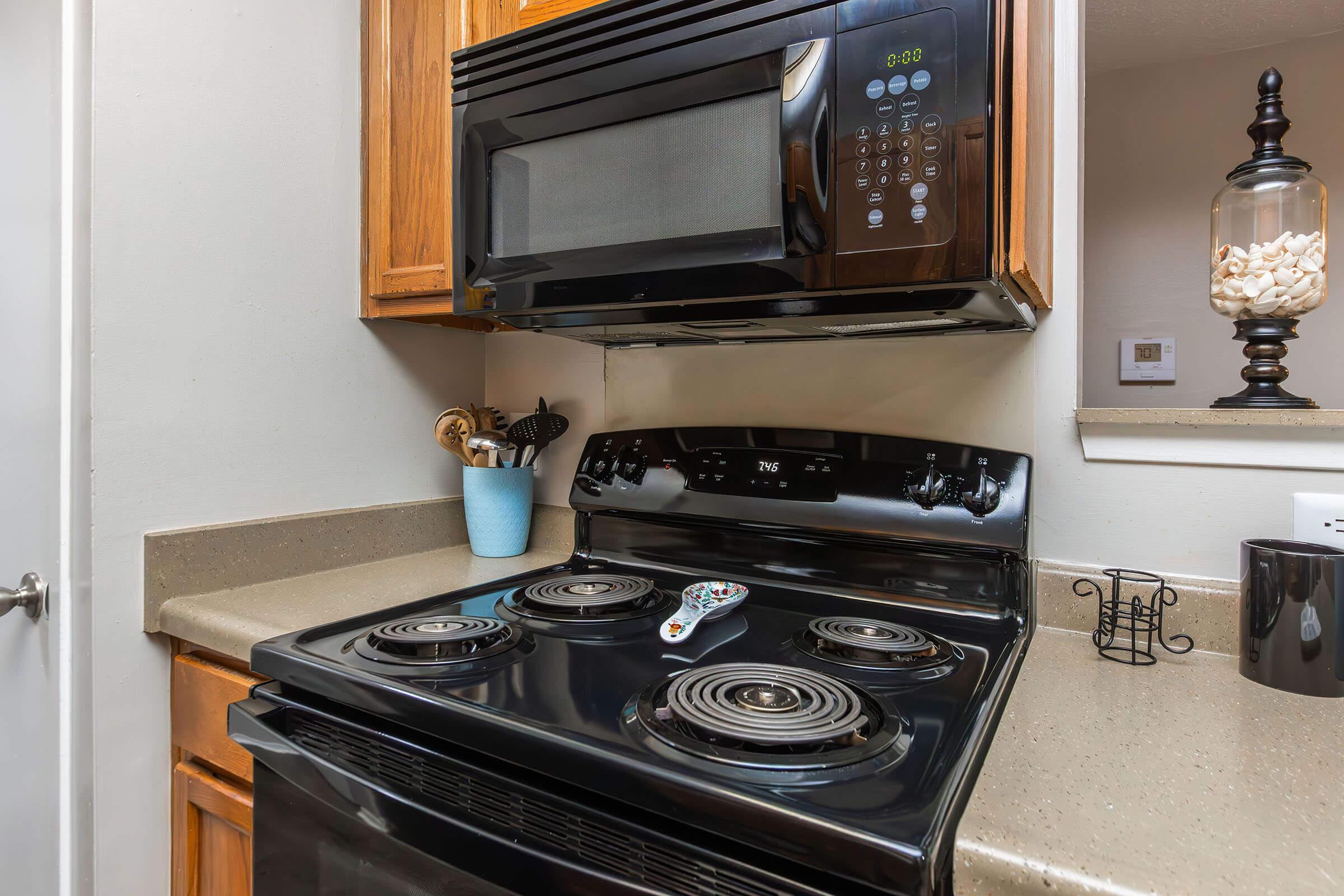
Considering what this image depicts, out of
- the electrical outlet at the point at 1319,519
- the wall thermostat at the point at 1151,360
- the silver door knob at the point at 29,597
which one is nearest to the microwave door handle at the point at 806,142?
the electrical outlet at the point at 1319,519

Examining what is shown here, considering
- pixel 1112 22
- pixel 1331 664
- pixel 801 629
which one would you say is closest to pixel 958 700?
pixel 801 629

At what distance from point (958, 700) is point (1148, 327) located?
5.01 ft

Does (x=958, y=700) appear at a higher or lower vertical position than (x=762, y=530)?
lower

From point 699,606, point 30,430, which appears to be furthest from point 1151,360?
point 30,430

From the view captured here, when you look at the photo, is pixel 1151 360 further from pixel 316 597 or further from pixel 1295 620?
pixel 316 597

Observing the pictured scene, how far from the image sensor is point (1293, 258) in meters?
0.85

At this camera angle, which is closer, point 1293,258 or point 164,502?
point 1293,258

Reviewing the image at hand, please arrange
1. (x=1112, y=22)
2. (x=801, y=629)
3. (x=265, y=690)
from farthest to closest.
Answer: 1. (x=1112, y=22)
2. (x=801, y=629)
3. (x=265, y=690)

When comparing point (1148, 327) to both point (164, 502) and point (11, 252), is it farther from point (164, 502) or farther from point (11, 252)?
point (11, 252)

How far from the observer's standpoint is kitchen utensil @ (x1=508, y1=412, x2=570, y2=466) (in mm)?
1371

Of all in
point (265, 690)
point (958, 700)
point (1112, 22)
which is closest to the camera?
point (958, 700)

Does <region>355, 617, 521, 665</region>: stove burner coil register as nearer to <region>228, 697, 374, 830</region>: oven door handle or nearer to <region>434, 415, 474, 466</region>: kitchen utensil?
<region>228, 697, 374, 830</region>: oven door handle

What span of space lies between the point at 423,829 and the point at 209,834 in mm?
613

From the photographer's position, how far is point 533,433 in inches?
54.1
